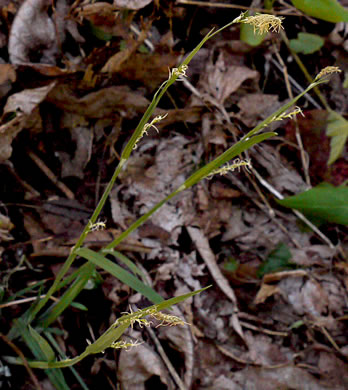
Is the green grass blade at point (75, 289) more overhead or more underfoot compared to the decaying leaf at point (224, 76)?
more underfoot

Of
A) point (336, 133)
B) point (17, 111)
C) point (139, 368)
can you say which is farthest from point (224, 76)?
point (139, 368)

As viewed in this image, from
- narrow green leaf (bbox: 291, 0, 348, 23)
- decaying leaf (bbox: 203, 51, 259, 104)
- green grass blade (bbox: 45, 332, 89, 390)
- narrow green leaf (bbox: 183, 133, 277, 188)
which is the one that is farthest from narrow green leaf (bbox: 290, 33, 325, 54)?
green grass blade (bbox: 45, 332, 89, 390)

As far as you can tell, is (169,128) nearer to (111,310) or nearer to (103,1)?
(103,1)

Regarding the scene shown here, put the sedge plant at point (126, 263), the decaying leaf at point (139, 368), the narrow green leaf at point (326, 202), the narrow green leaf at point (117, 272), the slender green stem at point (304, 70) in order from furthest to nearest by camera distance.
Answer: the slender green stem at point (304, 70)
the narrow green leaf at point (326, 202)
the decaying leaf at point (139, 368)
the narrow green leaf at point (117, 272)
the sedge plant at point (126, 263)

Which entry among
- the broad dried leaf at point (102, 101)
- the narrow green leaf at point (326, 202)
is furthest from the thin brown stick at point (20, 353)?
the narrow green leaf at point (326, 202)

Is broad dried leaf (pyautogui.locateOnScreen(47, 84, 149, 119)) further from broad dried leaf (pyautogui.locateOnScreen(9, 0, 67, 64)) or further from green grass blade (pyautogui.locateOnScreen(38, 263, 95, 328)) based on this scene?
Result: green grass blade (pyautogui.locateOnScreen(38, 263, 95, 328))

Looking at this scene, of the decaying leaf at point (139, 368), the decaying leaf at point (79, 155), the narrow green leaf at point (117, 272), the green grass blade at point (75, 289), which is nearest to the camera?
the narrow green leaf at point (117, 272)

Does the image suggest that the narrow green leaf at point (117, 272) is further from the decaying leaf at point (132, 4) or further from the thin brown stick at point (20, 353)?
the decaying leaf at point (132, 4)
